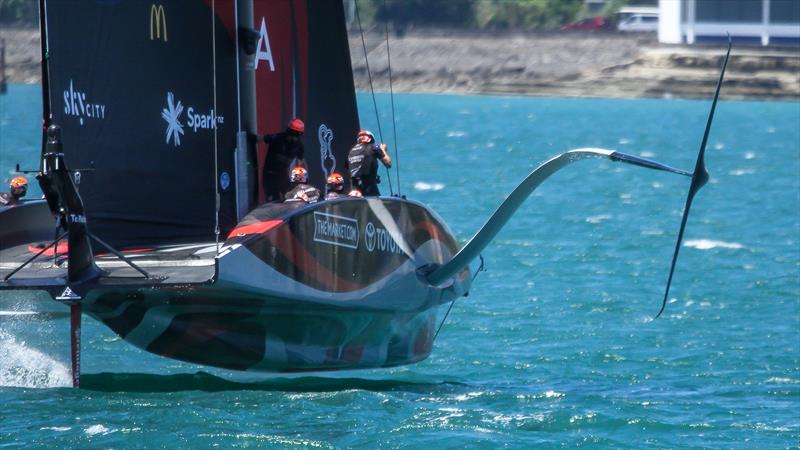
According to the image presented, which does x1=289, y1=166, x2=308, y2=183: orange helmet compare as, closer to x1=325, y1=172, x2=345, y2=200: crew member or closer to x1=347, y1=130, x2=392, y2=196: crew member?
x1=325, y1=172, x2=345, y2=200: crew member

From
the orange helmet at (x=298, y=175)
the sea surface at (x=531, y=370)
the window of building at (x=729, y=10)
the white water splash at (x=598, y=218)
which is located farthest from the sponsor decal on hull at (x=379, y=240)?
the window of building at (x=729, y=10)

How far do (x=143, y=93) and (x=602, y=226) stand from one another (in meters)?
18.7

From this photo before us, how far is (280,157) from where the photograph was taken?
14.9 meters

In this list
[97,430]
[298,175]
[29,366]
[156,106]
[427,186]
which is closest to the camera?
[97,430]

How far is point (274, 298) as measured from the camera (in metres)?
13.0

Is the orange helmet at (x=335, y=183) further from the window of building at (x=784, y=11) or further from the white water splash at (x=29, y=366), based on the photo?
the window of building at (x=784, y=11)

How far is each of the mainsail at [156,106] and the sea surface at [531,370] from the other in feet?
3.79

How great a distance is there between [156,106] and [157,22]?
0.72m

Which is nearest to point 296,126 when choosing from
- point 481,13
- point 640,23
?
point 640,23

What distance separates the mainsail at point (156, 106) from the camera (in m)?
13.3

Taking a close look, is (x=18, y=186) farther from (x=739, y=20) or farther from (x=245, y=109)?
(x=739, y=20)

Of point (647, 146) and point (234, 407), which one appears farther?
point (647, 146)

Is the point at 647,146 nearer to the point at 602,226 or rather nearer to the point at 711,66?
the point at 602,226

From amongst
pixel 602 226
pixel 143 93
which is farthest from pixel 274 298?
pixel 602 226
